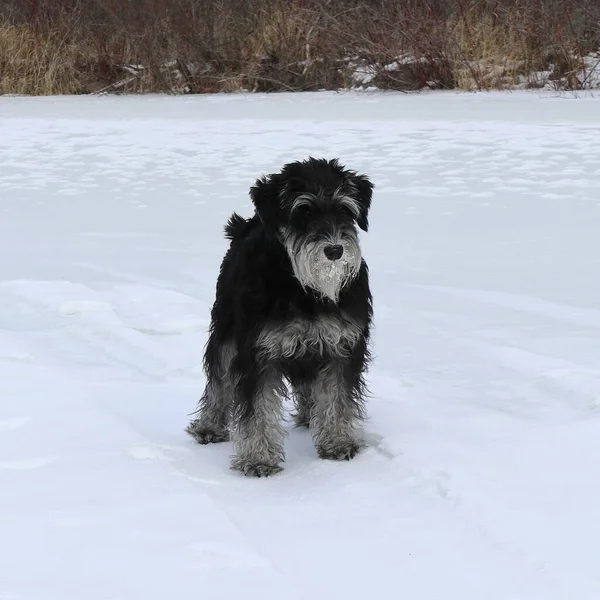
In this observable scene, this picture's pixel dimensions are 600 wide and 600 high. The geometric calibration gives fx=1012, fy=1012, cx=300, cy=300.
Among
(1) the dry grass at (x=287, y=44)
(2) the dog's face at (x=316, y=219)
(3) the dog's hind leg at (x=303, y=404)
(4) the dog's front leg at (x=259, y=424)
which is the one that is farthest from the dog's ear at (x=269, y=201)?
(1) the dry grass at (x=287, y=44)

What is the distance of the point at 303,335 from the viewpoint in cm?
371

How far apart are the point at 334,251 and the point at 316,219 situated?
0.54 ft

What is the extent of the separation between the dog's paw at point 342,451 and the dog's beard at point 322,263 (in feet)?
2.07

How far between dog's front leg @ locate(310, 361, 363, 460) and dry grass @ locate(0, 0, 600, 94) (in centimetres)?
1003

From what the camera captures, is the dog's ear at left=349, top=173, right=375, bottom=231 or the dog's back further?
the dog's back

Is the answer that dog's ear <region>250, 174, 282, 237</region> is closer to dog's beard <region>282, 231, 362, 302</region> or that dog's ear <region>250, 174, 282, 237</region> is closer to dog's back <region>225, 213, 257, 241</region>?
dog's beard <region>282, 231, 362, 302</region>

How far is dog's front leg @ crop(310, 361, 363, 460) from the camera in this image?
3.95m

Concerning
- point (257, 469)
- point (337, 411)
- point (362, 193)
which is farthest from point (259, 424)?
point (362, 193)

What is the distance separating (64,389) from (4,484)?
1030mm

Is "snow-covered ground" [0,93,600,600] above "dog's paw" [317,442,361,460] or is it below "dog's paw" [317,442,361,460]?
above

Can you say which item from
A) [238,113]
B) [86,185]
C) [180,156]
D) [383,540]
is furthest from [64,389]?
[238,113]

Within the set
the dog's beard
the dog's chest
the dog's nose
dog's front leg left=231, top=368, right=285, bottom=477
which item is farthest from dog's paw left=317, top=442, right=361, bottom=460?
the dog's nose

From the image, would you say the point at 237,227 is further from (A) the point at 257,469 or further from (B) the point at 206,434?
(A) the point at 257,469

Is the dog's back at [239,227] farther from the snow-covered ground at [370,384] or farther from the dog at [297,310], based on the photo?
the snow-covered ground at [370,384]
